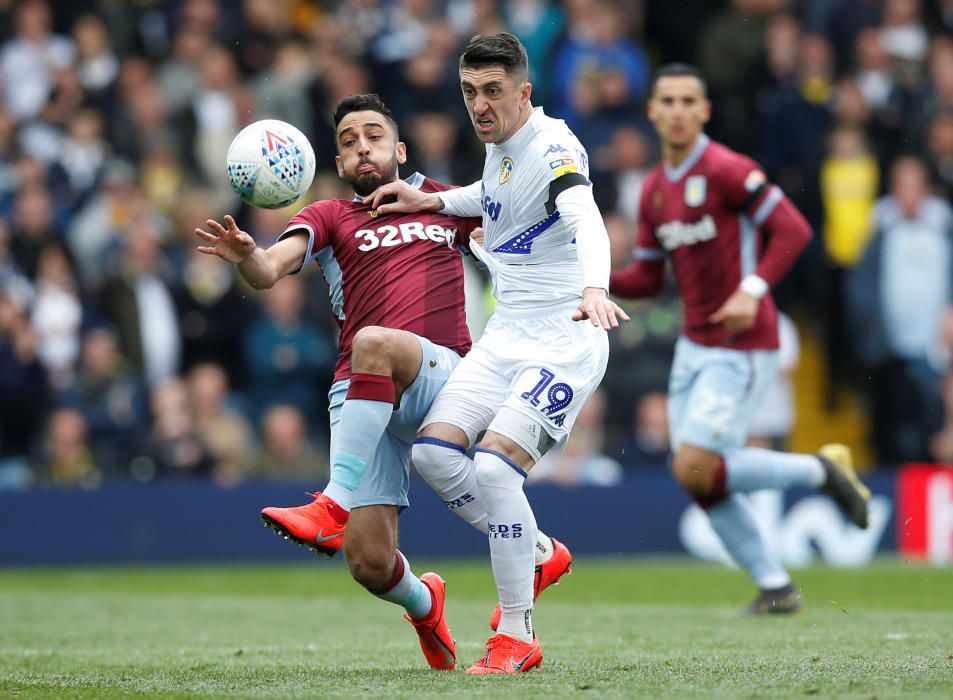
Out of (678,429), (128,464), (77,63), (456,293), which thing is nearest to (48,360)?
(128,464)

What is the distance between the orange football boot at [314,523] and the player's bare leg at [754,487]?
3353 mm

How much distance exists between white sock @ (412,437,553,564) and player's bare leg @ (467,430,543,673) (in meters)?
0.11

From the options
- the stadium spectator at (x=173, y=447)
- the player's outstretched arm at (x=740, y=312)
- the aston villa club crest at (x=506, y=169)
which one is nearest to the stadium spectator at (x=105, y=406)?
the stadium spectator at (x=173, y=447)

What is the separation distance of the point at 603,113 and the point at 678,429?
646 centimetres

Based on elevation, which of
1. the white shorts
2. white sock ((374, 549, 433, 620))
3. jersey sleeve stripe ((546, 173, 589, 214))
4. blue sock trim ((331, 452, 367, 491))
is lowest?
white sock ((374, 549, 433, 620))

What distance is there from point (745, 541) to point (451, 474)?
346 cm

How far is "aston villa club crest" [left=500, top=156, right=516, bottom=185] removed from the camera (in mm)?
6922

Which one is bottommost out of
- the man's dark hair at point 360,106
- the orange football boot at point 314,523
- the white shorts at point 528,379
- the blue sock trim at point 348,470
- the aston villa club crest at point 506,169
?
the orange football boot at point 314,523

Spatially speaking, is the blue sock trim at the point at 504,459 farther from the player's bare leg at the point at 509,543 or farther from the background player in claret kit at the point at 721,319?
the background player in claret kit at the point at 721,319

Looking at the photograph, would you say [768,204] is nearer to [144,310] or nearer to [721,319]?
[721,319]

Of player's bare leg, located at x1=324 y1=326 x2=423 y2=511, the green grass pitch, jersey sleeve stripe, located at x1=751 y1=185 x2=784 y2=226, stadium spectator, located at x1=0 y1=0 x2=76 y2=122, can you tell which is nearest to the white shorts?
player's bare leg, located at x1=324 y1=326 x2=423 y2=511

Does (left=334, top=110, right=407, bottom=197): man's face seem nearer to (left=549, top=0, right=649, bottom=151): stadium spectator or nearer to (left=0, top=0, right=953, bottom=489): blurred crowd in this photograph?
(left=0, top=0, right=953, bottom=489): blurred crowd

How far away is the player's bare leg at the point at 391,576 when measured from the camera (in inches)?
269

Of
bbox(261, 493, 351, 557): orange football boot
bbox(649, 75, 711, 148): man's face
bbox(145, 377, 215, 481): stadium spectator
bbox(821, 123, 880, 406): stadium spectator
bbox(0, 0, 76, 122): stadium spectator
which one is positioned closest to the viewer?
bbox(261, 493, 351, 557): orange football boot
